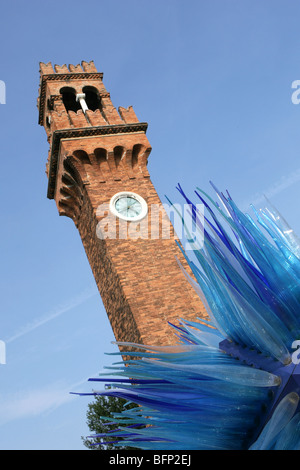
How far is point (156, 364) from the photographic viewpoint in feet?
18.9

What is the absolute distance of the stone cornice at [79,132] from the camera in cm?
1828

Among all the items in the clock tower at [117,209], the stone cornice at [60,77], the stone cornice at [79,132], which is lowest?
the clock tower at [117,209]

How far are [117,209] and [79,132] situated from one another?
3.14 metres

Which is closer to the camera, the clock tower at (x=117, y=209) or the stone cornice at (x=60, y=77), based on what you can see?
the clock tower at (x=117, y=209)

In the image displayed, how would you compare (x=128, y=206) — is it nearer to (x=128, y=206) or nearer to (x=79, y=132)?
(x=128, y=206)

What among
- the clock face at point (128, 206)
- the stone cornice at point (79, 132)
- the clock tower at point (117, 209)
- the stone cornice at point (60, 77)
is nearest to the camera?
the clock tower at point (117, 209)

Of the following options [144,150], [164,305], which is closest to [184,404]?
[164,305]

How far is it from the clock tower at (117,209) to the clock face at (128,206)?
0.10ft

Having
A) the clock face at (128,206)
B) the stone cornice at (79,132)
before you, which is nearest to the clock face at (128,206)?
the clock face at (128,206)

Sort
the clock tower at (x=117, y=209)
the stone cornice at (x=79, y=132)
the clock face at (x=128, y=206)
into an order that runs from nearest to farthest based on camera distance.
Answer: the clock tower at (x=117, y=209) → the clock face at (x=128, y=206) → the stone cornice at (x=79, y=132)

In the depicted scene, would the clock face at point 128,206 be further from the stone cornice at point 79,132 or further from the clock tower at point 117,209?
the stone cornice at point 79,132

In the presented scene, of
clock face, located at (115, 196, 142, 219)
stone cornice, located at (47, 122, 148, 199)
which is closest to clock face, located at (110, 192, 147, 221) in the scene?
clock face, located at (115, 196, 142, 219)

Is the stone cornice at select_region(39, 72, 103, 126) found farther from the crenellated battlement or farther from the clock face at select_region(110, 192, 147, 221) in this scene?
the clock face at select_region(110, 192, 147, 221)

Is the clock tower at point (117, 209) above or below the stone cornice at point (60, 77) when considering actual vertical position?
below
